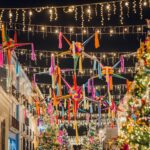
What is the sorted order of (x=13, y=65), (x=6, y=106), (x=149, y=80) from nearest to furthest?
1. (x=149, y=80)
2. (x=6, y=106)
3. (x=13, y=65)

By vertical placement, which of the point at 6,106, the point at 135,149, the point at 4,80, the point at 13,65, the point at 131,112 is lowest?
the point at 135,149

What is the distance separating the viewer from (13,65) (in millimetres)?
33188

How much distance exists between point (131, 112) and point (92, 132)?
55673mm

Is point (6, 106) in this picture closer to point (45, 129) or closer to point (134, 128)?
point (134, 128)

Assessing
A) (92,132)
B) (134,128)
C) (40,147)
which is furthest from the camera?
(92,132)

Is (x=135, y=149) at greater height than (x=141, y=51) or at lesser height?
lesser

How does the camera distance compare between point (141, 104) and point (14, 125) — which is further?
point (14, 125)

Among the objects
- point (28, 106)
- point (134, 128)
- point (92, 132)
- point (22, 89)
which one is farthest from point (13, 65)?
point (92, 132)

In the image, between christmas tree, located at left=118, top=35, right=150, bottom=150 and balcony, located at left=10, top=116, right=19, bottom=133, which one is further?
balcony, located at left=10, top=116, right=19, bottom=133

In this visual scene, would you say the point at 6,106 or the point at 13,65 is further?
the point at 13,65

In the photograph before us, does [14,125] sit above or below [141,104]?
above

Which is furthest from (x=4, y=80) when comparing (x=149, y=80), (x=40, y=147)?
(x=40, y=147)

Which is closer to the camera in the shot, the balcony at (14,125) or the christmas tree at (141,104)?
the christmas tree at (141,104)

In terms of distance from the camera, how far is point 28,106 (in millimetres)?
45500
